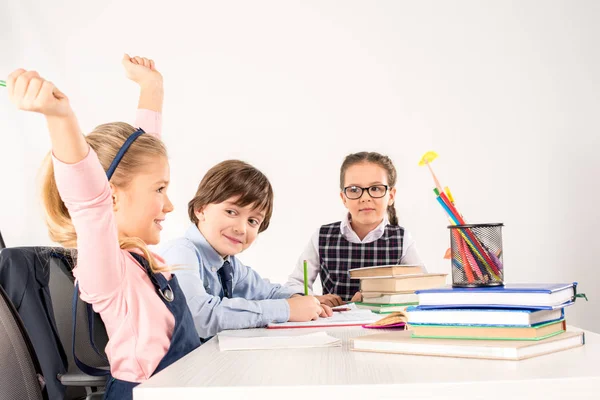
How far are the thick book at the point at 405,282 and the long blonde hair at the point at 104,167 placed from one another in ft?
2.30

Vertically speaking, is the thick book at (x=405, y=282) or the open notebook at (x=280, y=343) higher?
the thick book at (x=405, y=282)

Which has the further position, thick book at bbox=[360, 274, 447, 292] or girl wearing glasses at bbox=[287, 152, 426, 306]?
girl wearing glasses at bbox=[287, 152, 426, 306]

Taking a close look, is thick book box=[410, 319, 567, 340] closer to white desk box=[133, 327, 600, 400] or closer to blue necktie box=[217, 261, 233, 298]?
white desk box=[133, 327, 600, 400]

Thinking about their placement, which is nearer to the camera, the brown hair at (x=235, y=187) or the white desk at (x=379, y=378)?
the white desk at (x=379, y=378)

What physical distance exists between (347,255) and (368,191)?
320 mm

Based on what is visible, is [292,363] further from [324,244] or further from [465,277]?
[324,244]

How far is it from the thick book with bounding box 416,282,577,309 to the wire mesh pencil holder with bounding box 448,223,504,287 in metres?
0.05

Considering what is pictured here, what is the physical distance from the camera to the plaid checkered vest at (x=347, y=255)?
→ 115 inches

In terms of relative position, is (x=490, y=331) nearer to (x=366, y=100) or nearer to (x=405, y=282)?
(x=405, y=282)

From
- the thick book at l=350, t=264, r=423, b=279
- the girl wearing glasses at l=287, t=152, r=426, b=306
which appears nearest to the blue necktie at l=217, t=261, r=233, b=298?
the thick book at l=350, t=264, r=423, b=279

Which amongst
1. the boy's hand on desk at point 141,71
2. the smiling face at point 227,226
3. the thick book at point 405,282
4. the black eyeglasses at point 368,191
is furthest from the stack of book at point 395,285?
the black eyeglasses at point 368,191

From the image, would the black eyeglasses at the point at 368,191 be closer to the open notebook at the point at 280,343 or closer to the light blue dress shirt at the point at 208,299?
the light blue dress shirt at the point at 208,299

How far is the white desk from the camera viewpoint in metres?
0.70

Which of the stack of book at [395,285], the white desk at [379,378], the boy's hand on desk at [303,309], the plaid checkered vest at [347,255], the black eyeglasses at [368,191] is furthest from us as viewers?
the plaid checkered vest at [347,255]
